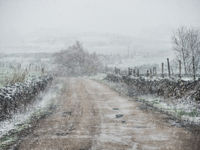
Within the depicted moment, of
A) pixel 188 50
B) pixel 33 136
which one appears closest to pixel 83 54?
pixel 188 50

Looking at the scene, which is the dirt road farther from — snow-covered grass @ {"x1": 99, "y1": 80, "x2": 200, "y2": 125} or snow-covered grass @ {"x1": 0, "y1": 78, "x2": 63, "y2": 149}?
snow-covered grass @ {"x1": 99, "y1": 80, "x2": 200, "y2": 125}

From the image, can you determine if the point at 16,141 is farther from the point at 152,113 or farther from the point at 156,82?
the point at 156,82

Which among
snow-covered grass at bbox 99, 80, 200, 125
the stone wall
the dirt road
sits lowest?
snow-covered grass at bbox 99, 80, 200, 125

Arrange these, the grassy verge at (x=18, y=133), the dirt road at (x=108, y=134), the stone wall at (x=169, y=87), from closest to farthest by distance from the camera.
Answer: the dirt road at (x=108, y=134)
the grassy verge at (x=18, y=133)
the stone wall at (x=169, y=87)

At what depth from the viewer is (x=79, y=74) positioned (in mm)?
83000

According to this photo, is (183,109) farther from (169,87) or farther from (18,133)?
(18,133)

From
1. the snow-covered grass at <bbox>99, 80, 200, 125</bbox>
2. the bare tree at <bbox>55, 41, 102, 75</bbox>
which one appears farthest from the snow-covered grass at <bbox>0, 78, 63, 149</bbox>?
the bare tree at <bbox>55, 41, 102, 75</bbox>

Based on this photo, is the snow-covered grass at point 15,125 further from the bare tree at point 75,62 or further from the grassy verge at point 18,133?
the bare tree at point 75,62

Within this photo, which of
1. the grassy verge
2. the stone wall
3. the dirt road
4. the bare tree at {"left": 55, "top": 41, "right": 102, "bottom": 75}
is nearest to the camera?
the dirt road

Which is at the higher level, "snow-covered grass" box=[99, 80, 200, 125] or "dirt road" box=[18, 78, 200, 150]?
"dirt road" box=[18, 78, 200, 150]

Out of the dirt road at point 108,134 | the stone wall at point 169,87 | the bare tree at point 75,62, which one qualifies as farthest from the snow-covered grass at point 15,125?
the bare tree at point 75,62

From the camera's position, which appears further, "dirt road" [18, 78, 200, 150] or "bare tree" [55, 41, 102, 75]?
"bare tree" [55, 41, 102, 75]

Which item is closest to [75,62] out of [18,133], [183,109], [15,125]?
[183,109]

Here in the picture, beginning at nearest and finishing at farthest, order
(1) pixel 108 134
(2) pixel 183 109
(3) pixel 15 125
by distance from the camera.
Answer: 1. (1) pixel 108 134
2. (3) pixel 15 125
3. (2) pixel 183 109
